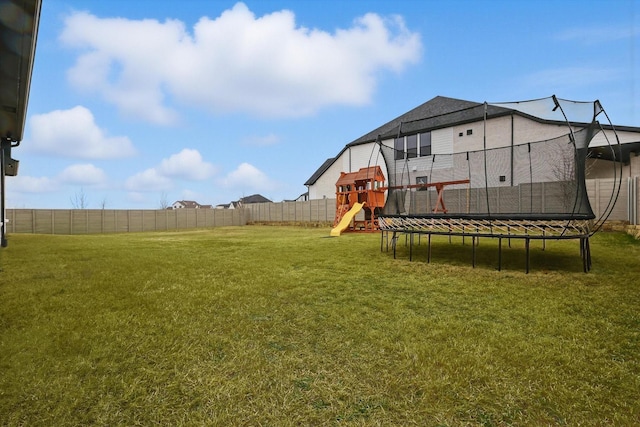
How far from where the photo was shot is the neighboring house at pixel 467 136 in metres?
11.0

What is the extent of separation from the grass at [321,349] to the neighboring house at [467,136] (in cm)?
675

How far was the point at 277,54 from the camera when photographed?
23.7 feet

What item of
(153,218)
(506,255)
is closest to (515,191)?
(506,255)

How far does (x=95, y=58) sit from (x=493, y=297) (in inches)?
322

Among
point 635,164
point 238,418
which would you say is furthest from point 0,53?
point 635,164

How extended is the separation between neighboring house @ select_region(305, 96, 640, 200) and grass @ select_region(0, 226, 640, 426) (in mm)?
6755

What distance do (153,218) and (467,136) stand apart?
1803 centimetres

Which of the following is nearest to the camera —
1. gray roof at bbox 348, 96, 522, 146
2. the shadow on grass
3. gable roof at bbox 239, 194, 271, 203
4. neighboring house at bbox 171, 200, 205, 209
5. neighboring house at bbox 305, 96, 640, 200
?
the shadow on grass

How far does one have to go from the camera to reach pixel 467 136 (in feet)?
47.5

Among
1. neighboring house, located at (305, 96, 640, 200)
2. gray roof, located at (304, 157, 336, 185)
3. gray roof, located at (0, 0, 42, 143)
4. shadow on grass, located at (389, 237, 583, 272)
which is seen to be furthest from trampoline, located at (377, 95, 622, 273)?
gray roof, located at (304, 157, 336, 185)

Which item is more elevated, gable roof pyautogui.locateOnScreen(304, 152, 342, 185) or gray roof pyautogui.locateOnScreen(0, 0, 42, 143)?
gable roof pyautogui.locateOnScreen(304, 152, 342, 185)

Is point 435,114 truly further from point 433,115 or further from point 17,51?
point 17,51

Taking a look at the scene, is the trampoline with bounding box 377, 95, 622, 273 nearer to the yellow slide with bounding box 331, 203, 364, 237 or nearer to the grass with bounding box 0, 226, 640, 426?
the grass with bounding box 0, 226, 640, 426

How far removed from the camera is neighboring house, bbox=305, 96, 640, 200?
11.0 metres
